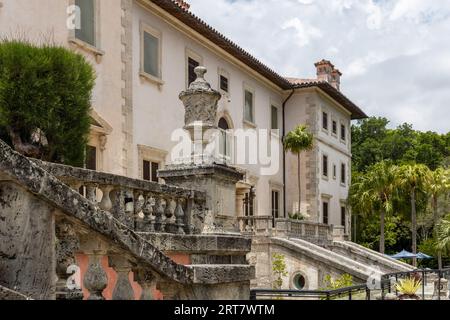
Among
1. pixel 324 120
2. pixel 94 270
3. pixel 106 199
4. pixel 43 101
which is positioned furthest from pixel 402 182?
pixel 94 270

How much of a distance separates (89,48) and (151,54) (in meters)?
3.78

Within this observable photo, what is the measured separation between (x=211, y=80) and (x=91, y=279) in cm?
1947

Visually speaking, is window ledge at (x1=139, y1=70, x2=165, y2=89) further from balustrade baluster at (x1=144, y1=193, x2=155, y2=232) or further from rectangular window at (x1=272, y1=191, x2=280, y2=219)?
balustrade baluster at (x1=144, y1=193, x2=155, y2=232)

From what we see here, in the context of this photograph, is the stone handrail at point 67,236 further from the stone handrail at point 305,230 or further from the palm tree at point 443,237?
the palm tree at point 443,237

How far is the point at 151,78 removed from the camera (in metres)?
19.5

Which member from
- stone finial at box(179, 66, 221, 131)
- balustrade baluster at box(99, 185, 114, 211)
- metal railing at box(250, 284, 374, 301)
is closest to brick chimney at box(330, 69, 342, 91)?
metal railing at box(250, 284, 374, 301)

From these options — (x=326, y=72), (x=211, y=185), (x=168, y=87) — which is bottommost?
(x=211, y=185)

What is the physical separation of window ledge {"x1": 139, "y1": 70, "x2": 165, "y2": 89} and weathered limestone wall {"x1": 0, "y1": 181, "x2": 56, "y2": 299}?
1510cm

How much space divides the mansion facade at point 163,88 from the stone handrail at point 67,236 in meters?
10.4

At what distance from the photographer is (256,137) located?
28047 mm

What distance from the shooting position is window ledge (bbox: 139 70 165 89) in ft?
62.5

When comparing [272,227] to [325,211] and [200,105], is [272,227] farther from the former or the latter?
[200,105]

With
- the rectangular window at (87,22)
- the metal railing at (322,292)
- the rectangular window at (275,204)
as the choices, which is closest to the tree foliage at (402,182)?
the rectangular window at (275,204)

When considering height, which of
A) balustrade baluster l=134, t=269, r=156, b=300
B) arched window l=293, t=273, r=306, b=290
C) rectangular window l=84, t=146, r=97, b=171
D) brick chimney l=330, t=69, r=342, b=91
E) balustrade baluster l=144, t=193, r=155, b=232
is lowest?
arched window l=293, t=273, r=306, b=290
